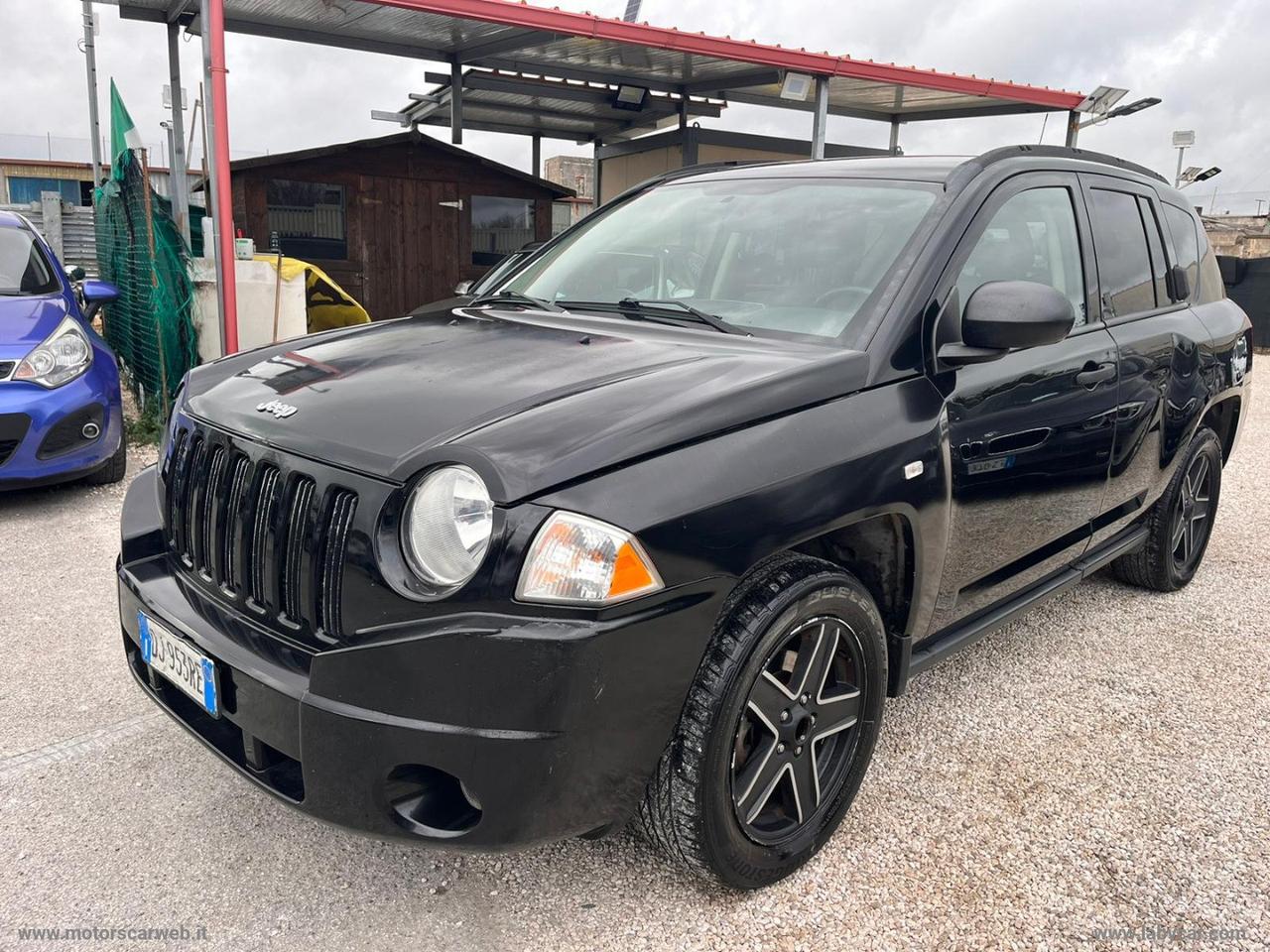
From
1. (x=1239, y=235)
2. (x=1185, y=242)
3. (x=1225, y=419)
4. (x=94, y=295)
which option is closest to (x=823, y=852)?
(x=1185, y=242)

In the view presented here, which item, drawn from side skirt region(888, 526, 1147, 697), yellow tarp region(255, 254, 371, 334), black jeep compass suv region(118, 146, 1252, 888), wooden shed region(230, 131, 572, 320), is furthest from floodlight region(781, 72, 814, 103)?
side skirt region(888, 526, 1147, 697)

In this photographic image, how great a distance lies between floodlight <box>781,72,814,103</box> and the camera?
34.2 ft

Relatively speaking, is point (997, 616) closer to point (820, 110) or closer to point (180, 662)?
point (180, 662)

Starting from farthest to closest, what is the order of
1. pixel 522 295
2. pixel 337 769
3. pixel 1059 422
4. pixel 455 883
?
pixel 522 295 < pixel 1059 422 < pixel 455 883 < pixel 337 769

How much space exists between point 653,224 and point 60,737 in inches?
96.5

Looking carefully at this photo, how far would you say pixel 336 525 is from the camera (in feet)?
6.45

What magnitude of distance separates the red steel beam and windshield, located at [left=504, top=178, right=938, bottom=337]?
567 cm

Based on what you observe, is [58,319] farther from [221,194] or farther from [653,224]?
[653,224]

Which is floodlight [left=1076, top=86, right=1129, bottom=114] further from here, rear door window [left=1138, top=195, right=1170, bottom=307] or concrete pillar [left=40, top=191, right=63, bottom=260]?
concrete pillar [left=40, top=191, right=63, bottom=260]

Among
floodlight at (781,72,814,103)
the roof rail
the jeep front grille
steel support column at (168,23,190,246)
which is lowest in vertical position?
the jeep front grille

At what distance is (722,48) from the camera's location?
9.70 m

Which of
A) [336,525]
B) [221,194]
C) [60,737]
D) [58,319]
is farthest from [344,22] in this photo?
[336,525]

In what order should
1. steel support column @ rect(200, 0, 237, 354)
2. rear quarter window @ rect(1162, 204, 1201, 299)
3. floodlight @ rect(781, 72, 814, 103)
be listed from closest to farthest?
rear quarter window @ rect(1162, 204, 1201, 299) < steel support column @ rect(200, 0, 237, 354) < floodlight @ rect(781, 72, 814, 103)

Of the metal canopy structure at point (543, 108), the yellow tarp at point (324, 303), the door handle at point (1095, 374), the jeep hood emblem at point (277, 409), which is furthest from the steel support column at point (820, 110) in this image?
the jeep hood emblem at point (277, 409)
